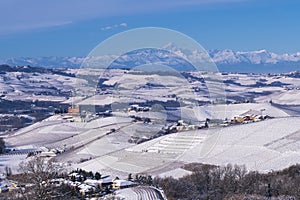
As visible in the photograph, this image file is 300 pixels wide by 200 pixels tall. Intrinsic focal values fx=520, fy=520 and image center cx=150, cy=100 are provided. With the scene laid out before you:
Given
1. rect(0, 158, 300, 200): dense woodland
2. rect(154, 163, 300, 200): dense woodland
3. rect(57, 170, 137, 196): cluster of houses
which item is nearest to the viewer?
rect(0, 158, 300, 200): dense woodland

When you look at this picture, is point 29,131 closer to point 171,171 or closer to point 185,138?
point 185,138

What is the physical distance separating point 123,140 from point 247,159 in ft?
21.8

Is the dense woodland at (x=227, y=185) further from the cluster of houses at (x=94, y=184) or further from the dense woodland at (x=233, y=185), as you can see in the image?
the cluster of houses at (x=94, y=184)

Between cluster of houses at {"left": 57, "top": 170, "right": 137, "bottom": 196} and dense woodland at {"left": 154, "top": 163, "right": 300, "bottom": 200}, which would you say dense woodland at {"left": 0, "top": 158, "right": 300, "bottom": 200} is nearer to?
dense woodland at {"left": 154, "top": 163, "right": 300, "bottom": 200}

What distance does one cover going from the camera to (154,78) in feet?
169

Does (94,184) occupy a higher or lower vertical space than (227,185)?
lower

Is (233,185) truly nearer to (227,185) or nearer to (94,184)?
(227,185)

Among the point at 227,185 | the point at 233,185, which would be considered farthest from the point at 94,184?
the point at 233,185

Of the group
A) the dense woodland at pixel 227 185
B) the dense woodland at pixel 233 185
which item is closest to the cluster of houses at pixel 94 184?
the dense woodland at pixel 227 185

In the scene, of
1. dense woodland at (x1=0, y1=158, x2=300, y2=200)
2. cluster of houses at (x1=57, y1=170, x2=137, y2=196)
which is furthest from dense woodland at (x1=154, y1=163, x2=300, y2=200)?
cluster of houses at (x1=57, y1=170, x2=137, y2=196)

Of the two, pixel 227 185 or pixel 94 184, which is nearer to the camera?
pixel 227 185

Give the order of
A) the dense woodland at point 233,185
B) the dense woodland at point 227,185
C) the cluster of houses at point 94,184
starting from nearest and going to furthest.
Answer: the dense woodland at point 227,185
the dense woodland at point 233,185
the cluster of houses at point 94,184

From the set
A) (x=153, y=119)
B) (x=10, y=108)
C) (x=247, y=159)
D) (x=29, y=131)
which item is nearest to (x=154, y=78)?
(x=29, y=131)

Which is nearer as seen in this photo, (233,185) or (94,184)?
(233,185)
